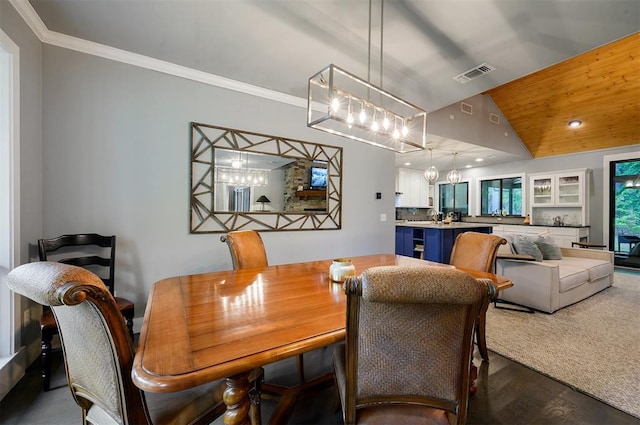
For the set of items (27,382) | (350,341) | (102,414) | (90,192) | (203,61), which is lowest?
(27,382)

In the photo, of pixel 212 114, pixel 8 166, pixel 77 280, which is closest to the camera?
pixel 77 280

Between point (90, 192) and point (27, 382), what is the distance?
1.42m

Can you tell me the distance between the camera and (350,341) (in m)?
0.90

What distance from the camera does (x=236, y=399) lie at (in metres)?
0.94

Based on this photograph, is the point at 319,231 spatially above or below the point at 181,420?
above

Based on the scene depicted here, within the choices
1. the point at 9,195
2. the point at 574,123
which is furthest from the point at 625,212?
the point at 9,195

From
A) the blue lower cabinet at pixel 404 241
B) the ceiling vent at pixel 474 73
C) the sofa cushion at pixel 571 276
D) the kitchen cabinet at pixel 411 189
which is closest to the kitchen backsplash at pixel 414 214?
the kitchen cabinet at pixel 411 189

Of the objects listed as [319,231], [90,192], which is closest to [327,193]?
[319,231]

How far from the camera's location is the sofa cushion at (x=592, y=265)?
145 inches

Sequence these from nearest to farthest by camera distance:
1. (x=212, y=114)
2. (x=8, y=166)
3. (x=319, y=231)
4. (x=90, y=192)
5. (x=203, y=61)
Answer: (x=8, y=166)
(x=90, y=192)
(x=203, y=61)
(x=212, y=114)
(x=319, y=231)

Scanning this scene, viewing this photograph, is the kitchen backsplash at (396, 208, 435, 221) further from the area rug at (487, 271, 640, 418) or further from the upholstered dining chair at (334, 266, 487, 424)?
the upholstered dining chair at (334, 266, 487, 424)

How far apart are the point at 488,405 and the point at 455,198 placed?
750 centimetres

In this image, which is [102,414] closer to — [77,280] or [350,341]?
[77,280]

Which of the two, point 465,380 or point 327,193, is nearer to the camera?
point 465,380
